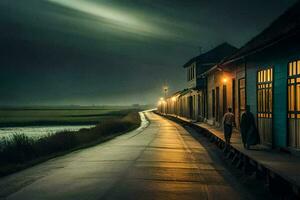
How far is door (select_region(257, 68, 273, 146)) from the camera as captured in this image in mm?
15883

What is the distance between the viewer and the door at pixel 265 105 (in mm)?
15883

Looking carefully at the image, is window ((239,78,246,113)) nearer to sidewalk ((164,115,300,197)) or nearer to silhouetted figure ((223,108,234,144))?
silhouetted figure ((223,108,234,144))

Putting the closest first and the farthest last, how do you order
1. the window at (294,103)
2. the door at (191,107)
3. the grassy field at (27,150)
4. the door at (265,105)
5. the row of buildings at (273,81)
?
the window at (294,103) < the row of buildings at (273,81) < the door at (265,105) < the grassy field at (27,150) < the door at (191,107)

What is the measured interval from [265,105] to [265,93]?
17.7 inches

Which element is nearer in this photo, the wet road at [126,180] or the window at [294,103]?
the wet road at [126,180]

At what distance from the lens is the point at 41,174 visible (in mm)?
12609

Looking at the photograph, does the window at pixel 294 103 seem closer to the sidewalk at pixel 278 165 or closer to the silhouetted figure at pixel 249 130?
the sidewalk at pixel 278 165

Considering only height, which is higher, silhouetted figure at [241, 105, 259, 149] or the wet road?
silhouetted figure at [241, 105, 259, 149]

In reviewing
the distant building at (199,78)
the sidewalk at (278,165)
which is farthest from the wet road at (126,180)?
the distant building at (199,78)

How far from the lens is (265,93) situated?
16.6 meters

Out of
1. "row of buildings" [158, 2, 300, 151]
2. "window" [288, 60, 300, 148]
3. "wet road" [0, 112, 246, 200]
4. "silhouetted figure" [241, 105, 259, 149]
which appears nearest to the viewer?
"wet road" [0, 112, 246, 200]

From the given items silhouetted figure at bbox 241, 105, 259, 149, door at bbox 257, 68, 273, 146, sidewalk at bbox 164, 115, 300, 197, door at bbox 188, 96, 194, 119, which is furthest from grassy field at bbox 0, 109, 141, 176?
door at bbox 188, 96, 194, 119

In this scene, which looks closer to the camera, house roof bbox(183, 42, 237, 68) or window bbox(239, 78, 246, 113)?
window bbox(239, 78, 246, 113)

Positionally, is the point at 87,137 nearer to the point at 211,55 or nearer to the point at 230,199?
the point at 230,199
